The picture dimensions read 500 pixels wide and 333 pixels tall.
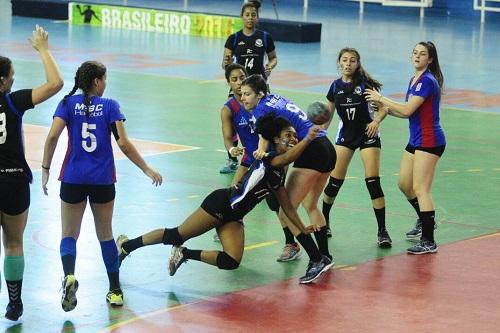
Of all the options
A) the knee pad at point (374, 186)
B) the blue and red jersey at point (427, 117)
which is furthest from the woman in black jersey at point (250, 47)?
the blue and red jersey at point (427, 117)

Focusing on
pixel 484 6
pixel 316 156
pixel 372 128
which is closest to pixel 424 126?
pixel 372 128

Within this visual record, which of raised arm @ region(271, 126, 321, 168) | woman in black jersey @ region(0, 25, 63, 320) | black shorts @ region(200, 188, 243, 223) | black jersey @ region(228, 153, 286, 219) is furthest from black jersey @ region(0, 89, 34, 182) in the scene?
raised arm @ region(271, 126, 321, 168)

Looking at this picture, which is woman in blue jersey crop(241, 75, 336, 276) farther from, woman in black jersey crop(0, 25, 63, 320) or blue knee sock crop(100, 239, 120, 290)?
woman in black jersey crop(0, 25, 63, 320)

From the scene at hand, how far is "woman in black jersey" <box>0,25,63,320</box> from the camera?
8656 millimetres

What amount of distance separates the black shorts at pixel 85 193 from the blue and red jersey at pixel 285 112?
1868 mm

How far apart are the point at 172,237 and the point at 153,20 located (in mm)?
24334

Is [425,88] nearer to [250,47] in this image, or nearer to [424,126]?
[424,126]

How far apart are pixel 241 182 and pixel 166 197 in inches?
137

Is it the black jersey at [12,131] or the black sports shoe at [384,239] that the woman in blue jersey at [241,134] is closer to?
the black sports shoe at [384,239]

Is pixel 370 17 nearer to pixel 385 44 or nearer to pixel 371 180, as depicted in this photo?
pixel 385 44

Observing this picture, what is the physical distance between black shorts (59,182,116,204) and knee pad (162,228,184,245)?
1.11m

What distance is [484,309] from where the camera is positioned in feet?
31.4

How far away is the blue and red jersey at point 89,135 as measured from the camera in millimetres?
9117

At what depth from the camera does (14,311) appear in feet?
29.2
